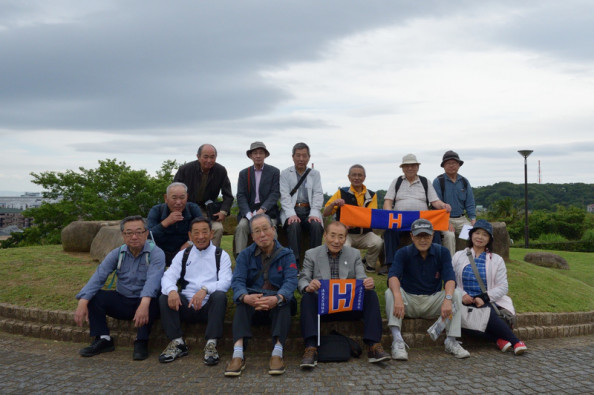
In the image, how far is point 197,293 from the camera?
5340 millimetres

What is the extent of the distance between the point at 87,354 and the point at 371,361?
3382 millimetres

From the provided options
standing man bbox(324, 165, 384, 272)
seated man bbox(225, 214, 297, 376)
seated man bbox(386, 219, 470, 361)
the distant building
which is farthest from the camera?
the distant building

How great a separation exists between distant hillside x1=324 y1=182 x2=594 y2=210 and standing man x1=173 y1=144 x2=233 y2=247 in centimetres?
7839

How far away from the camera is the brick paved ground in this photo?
14.5 ft

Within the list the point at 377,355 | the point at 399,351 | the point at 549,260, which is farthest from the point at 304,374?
the point at 549,260

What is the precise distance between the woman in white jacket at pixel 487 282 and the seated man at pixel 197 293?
10.1 feet


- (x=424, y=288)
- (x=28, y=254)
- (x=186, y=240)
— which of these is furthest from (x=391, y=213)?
(x=28, y=254)

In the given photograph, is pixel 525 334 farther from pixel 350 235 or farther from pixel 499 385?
pixel 350 235

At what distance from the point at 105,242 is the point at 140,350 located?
18.1ft

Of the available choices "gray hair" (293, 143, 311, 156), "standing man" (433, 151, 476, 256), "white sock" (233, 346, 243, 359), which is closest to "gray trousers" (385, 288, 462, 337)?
"white sock" (233, 346, 243, 359)

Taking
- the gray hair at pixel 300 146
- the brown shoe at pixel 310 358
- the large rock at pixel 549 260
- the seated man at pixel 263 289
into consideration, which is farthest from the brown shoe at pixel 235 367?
the large rock at pixel 549 260

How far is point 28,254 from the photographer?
37.7 ft

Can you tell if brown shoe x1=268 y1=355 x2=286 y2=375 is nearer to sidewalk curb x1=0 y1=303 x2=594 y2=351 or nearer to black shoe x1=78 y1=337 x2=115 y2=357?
sidewalk curb x1=0 y1=303 x2=594 y2=351

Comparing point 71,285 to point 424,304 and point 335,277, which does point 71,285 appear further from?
point 424,304
